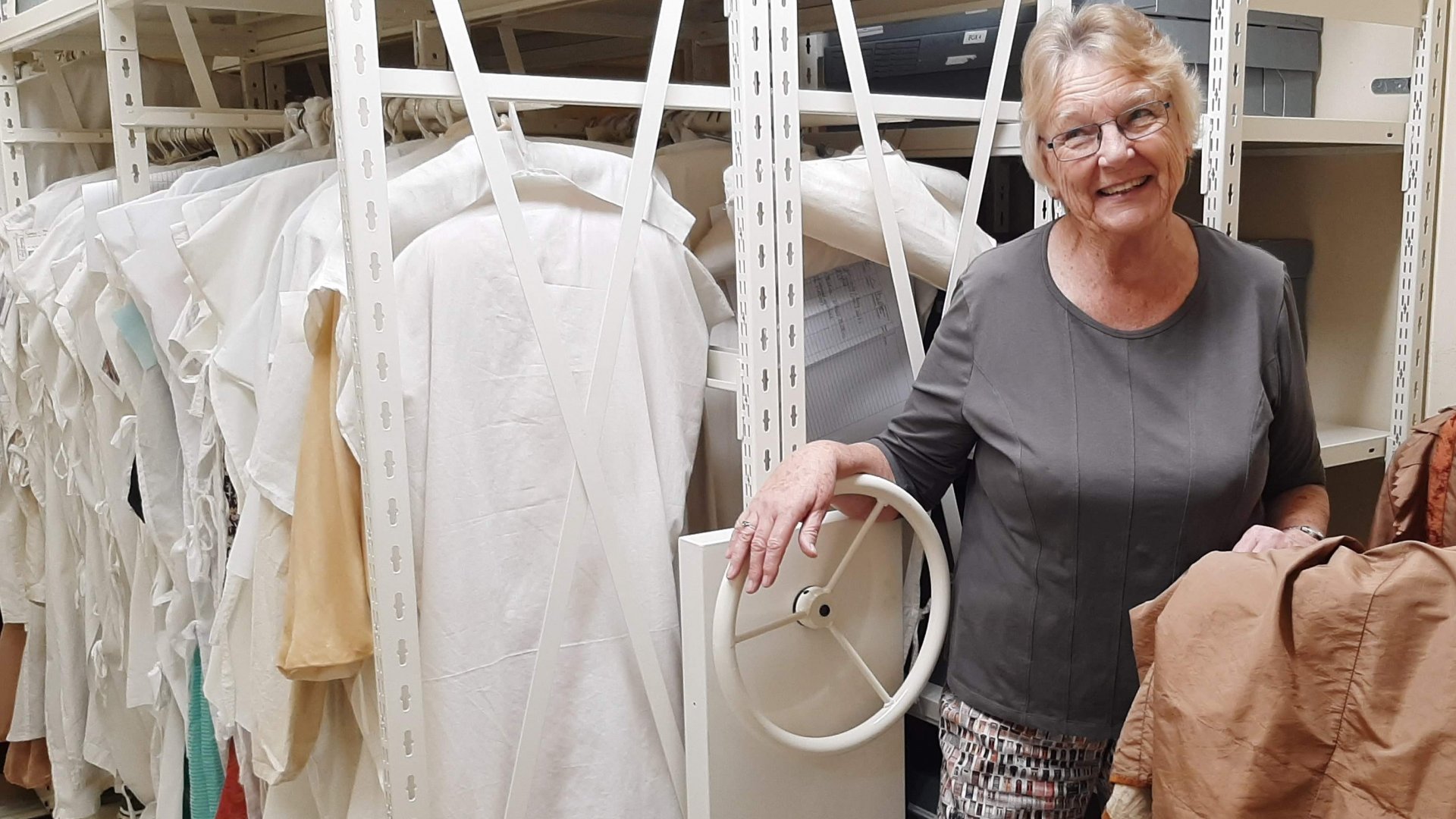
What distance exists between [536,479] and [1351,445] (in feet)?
4.07

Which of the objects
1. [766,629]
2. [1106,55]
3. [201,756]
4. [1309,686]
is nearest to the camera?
[1309,686]

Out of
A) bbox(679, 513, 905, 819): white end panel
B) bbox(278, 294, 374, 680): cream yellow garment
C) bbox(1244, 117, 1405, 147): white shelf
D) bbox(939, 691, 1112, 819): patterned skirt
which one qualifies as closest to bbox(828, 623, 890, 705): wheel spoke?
bbox(679, 513, 905, 819): white end panel

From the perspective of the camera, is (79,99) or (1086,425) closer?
(1086,425)

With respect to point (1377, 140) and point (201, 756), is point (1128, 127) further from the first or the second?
point (201, 756)

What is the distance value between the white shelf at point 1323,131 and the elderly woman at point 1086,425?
0.36m

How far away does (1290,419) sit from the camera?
139 centimetres

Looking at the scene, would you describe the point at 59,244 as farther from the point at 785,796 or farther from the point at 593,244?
the point at 785,796

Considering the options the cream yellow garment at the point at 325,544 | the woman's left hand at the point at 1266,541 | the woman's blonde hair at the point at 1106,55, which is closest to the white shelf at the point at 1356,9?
the woman's blonde hair at the point at 1106,55

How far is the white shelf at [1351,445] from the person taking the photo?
1841mm

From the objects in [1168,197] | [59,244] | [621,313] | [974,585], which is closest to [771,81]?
[621,313]

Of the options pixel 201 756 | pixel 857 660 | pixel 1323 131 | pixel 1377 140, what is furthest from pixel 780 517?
pixel 201 756

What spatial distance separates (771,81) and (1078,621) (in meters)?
0.68

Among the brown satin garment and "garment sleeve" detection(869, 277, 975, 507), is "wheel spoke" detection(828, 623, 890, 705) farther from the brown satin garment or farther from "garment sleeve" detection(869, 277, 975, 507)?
the brown satin garment

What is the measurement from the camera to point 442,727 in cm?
136
